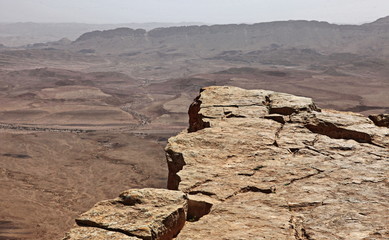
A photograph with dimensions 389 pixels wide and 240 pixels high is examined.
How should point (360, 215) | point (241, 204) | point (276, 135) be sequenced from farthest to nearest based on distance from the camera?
point (276, 135)
point (241, 204)
point (360, 215)

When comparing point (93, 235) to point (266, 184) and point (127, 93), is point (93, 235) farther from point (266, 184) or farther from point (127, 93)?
point (127, 93)

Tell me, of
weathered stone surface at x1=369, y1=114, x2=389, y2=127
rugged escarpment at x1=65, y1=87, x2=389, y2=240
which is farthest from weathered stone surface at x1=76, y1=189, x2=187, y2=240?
weathered stone surface at x1=369, y1=114, x2=389, y2=127

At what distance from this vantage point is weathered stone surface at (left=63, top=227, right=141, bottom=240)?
3988 millimetres

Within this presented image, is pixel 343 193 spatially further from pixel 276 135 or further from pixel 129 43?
pixel 129 43

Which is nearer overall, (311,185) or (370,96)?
(311,185)

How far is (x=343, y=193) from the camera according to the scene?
213 inches

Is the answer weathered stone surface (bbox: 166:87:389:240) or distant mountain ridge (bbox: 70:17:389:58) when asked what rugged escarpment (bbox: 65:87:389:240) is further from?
distant mountain ridge (bbox: 70:17:389:58)

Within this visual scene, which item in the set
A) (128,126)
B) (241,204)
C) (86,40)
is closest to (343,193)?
(241,204)

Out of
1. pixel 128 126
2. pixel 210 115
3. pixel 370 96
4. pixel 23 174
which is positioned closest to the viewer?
pixel 210 115

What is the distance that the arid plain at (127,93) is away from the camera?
2612 centimetres

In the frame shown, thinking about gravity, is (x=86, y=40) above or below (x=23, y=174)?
above

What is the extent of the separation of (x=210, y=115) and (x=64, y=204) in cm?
1683

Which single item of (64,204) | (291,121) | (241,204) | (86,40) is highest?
(86,40)

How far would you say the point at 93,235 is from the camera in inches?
160
